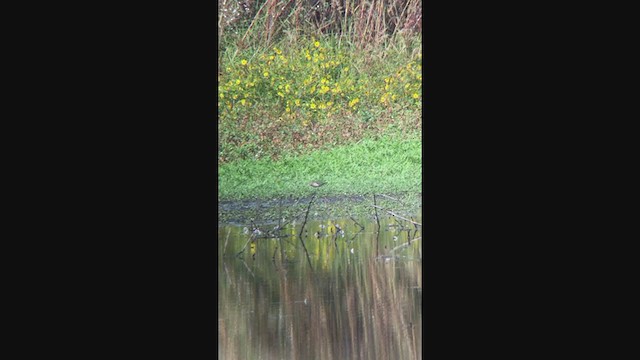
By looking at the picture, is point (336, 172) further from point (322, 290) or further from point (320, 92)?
point (322, 290)

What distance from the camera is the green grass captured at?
5.05 m

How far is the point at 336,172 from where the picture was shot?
16.8 ft

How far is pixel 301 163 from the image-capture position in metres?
5.11

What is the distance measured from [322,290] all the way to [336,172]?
2.13 feet

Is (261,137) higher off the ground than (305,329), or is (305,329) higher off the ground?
(261,137)

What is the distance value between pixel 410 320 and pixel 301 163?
3.42 ft

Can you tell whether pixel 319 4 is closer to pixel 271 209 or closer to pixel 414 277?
pixel 271 209

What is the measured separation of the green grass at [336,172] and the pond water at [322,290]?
0.18m

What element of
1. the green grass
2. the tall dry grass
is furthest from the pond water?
the tall dry grass

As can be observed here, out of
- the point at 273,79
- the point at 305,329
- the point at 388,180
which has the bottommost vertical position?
the point at 305,329

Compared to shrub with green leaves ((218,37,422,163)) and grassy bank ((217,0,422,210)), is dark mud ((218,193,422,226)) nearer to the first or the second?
grassy bank ((217,0,422,210))

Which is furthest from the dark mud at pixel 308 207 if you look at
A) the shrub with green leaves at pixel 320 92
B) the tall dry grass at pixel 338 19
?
the tall dry grass at pixel 338 19

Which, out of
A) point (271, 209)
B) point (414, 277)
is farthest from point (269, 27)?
point (414, 277)

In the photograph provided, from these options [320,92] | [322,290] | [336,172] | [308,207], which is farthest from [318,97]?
[322,290]
